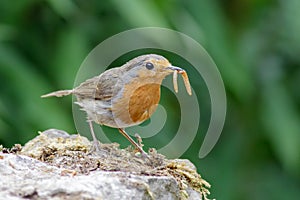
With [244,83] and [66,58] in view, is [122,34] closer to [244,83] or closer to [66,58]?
[66,58]

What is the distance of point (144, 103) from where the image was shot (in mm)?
3111

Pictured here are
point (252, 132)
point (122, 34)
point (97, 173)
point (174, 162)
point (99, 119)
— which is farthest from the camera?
point (252, 132)

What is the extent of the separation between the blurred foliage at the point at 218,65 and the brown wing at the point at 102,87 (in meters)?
0.96

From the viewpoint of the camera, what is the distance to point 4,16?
189 inches

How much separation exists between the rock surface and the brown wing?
23cm

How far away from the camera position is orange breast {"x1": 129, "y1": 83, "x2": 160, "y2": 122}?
3119 millimetres

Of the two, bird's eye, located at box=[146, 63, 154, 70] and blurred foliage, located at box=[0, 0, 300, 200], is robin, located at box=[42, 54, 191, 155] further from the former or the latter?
blurred foliage, located at box=[0, 0, 300, 200]

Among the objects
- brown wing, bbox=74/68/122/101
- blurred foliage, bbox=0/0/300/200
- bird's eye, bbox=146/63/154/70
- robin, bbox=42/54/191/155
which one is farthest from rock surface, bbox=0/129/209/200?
blurred foliage, bbox=0/0/300/200

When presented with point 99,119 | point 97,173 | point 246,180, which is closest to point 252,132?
point 246,180

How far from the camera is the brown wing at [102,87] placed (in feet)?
11.0

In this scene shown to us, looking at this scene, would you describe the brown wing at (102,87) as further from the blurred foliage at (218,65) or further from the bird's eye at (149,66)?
the blurred foliage at (218,65)

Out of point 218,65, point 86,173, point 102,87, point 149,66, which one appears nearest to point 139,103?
point 149,66

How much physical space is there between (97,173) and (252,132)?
321 cm

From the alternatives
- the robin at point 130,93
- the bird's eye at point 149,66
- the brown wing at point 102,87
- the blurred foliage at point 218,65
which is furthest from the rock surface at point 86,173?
the blurred foliage at point 218,65
